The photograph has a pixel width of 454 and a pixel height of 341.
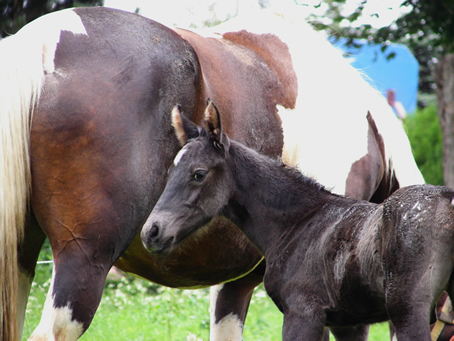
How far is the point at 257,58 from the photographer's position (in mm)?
4094

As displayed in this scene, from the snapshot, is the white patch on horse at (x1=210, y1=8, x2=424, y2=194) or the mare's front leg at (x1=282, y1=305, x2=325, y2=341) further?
the white patch on horse at (x1=210, y1=8, x2=424, y2=194)

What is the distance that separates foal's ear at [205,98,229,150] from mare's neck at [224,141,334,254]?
111mm

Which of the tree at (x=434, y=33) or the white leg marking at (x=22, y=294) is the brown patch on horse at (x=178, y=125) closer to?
the white leg marking at (x=22, y=294)

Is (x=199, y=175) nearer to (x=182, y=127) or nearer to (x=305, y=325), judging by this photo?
(x=182, y=127)

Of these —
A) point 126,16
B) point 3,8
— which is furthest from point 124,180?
point 3,8

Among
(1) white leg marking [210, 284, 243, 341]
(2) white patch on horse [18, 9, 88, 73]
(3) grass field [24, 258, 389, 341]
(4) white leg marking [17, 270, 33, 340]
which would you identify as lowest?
(3) grass field [24, 258, 389, 341]

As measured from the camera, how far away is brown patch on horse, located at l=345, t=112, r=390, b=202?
4211mm

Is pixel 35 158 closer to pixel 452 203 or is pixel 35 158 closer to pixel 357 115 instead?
pixel 452 203

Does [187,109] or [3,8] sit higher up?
[187,109]

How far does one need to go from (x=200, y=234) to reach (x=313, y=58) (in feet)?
6.12

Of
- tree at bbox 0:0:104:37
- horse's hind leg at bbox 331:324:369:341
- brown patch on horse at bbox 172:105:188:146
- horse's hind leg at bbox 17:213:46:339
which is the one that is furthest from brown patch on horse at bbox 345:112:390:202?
tree at bbox 0:0:104:37

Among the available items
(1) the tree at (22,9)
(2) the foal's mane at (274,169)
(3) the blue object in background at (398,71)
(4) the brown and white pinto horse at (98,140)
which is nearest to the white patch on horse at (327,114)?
(4) the brown and white pinto horse at (98,140)

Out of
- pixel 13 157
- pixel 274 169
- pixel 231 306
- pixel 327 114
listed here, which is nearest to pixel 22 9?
pixel 327 114

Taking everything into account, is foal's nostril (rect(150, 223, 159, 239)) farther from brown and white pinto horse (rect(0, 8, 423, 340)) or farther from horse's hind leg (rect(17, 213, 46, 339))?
horse's hind leg (rect(17, 213, 46, 339))
